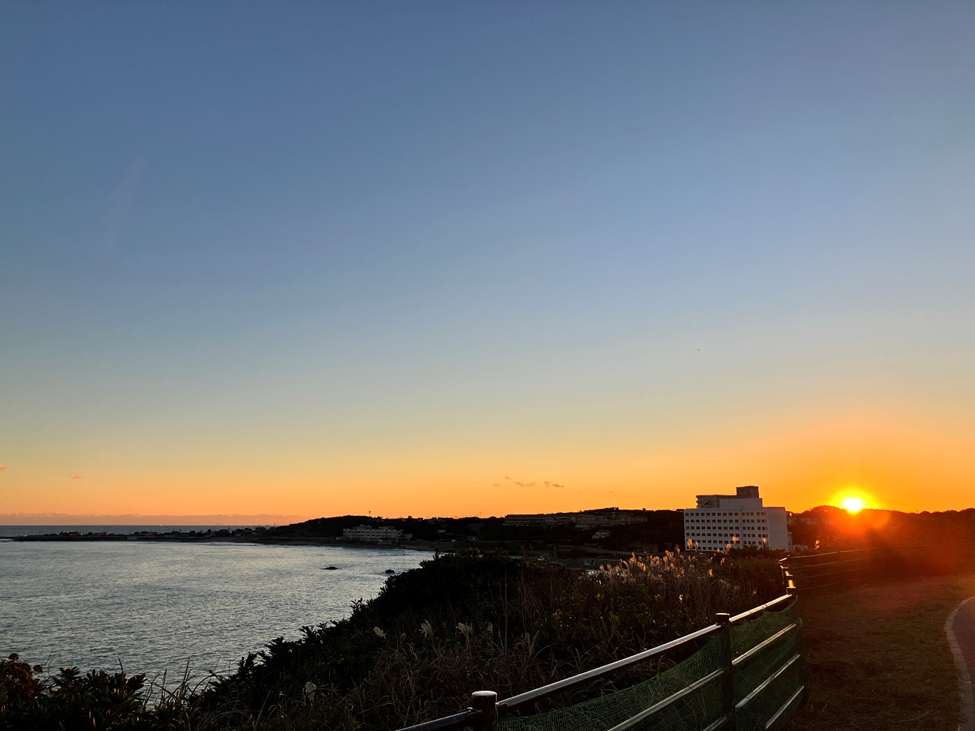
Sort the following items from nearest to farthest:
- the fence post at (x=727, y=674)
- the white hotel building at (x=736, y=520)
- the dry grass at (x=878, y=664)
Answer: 1. the fence post at (x=727, y=674)
2. the dry grass at (x=878, y=664)
3. the white hotel building at (x=736, y=520)

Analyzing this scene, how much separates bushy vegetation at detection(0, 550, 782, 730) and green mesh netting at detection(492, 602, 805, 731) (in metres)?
1.09

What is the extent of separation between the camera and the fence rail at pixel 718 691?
9.14 ft

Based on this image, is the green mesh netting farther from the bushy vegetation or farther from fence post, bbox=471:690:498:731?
the bushy vegetation

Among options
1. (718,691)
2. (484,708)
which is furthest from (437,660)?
(484,708)

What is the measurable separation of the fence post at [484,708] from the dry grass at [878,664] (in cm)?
685

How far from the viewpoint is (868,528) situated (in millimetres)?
42000

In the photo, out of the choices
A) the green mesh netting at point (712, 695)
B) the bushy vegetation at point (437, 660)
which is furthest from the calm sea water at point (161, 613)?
the green mesh netting at point (712, 695)

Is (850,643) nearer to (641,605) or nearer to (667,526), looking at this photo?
(641,605)

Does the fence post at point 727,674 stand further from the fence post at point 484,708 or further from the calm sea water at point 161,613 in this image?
the calm sea water at point 161,613

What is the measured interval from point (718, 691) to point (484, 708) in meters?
3.52

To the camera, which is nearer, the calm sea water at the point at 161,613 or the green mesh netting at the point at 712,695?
the green mesh netting at the point at 712,695

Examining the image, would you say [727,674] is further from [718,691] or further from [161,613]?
[161,613]

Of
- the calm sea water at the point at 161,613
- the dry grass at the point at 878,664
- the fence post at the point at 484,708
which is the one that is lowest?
the calm sea water at the point at 161,613

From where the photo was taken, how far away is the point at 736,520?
7500 cm
